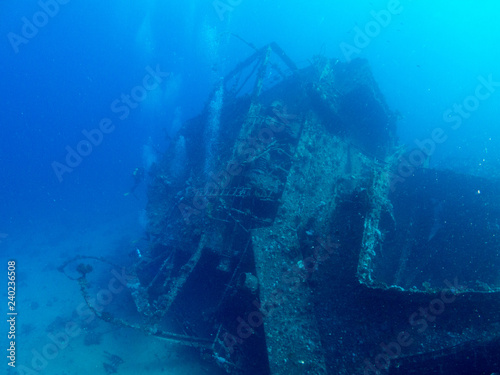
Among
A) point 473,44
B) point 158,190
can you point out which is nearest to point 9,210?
point 158,190

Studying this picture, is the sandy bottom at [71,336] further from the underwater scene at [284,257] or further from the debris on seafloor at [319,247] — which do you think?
the debris on seafloor at [319,247]

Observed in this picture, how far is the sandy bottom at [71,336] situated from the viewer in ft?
24.9

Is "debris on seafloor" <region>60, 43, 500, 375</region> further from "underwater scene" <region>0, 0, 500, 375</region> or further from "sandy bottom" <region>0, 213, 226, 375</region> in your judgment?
"sandy bottom" <region>0, 213, 226, 375</region>

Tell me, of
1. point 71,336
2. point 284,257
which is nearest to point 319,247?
point 284,257

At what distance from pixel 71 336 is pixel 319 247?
10397mm

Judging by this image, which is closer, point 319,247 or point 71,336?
point 319,247

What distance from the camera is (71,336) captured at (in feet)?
32.9

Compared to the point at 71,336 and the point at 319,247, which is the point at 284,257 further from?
the point at 71,336

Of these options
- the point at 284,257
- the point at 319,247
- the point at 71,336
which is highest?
the point at 319,247

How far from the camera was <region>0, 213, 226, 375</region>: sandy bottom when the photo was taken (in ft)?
24.9

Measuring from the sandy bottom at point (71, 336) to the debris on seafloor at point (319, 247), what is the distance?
0.98 m

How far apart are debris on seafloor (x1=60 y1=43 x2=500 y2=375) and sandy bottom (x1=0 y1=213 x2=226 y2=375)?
3.20ft

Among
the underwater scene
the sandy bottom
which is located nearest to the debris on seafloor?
the underwater scene

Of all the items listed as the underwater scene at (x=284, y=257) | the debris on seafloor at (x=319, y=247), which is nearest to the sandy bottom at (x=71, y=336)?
the underwater scene at (x=284, y=257)
